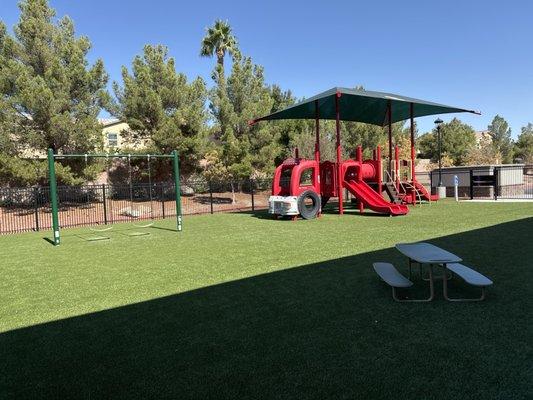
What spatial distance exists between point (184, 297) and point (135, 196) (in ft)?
63.9

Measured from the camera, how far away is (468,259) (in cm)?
703

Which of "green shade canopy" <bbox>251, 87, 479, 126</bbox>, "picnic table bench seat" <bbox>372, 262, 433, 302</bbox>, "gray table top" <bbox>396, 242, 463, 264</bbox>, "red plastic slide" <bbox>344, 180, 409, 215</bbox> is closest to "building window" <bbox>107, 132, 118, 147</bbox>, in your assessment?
"green shade canopy" <bbox>251, 87, 479, 126</bbox>

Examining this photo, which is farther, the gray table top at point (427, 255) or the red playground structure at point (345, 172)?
the red playground structure at point (345, 172)

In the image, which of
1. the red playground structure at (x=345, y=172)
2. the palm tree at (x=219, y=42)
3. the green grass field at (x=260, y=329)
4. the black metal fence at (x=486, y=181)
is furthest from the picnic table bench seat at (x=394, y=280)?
the palm tree at (x=219, y=42)

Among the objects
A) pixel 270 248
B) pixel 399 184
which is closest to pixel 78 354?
pixel 270 248

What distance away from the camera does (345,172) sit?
55.7 ft

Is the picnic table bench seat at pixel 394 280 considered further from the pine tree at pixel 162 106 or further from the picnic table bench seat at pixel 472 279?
the pine tree at pixel 162 106

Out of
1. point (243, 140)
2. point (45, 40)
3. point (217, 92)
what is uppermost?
point (45, 40)

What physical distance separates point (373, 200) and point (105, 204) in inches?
421

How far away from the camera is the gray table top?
4.61 metres

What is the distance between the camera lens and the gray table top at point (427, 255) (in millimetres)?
4613

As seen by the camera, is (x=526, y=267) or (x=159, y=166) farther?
(x=159, y=166)

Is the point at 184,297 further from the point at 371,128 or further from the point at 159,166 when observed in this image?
the point at 371,128

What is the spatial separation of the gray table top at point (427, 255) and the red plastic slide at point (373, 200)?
970cm
